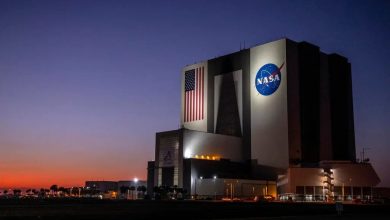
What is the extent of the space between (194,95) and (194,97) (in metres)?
0.72

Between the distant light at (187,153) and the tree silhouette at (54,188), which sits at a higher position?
the distant light at (187,153)

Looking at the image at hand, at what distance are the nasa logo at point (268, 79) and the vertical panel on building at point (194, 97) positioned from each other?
24.2 metres

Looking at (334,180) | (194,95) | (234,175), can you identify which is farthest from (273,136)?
(194,95)

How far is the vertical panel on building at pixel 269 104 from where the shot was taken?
4833 inches

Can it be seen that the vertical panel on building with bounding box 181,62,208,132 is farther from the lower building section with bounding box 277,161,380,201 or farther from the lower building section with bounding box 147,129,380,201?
the lower building section with bounding box 277,161,380,201

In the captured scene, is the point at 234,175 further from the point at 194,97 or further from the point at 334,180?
the point at 194,97

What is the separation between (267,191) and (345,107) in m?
41.3

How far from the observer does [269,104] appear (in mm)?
127188

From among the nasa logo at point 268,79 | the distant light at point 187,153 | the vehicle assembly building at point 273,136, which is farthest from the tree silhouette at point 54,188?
the nasa logo at point 268,79

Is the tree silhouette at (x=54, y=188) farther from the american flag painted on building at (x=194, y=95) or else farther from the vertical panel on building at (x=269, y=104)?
the vertical panel on building at (x=269, y=104)

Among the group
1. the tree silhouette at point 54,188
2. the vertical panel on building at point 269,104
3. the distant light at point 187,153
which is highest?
the vertical panel on building at point 269,104

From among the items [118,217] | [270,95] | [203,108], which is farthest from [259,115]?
[118,217]

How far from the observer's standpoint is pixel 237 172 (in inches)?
5074

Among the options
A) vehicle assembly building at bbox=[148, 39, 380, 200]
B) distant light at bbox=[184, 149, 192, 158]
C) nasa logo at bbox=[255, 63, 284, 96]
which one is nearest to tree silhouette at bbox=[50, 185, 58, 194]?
vehicle assembly building at bbox=[148, 39, 380, 200]
